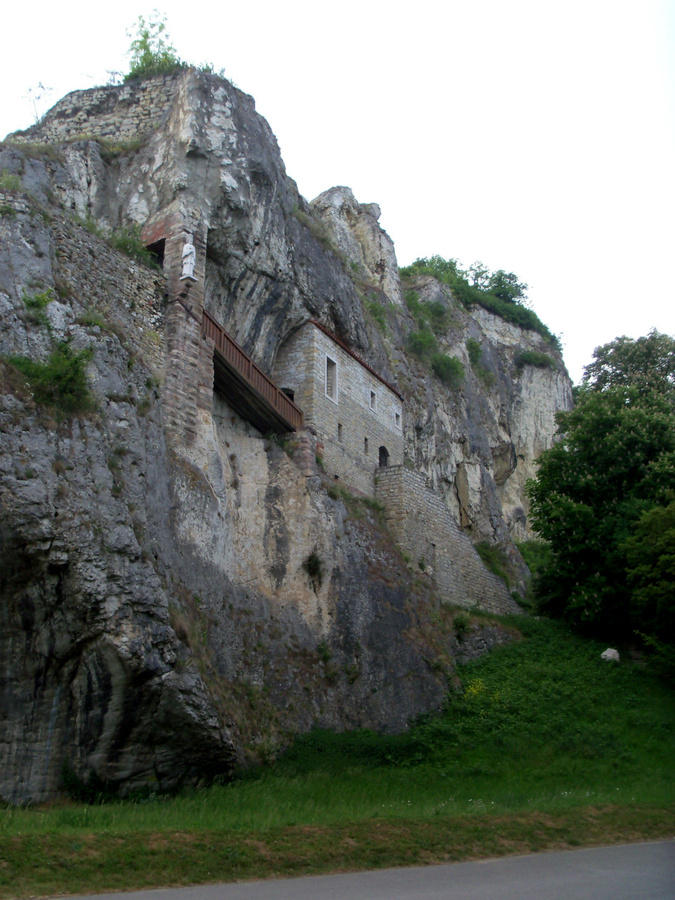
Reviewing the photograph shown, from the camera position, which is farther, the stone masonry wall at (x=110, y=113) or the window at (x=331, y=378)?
the window at (x=331, y=378)

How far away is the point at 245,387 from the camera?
2134cm

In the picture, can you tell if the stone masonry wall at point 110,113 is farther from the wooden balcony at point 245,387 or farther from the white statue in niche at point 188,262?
the wooden balcony at point 245,387

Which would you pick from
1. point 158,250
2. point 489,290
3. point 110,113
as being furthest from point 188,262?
point 489,290

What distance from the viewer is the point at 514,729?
20266mm

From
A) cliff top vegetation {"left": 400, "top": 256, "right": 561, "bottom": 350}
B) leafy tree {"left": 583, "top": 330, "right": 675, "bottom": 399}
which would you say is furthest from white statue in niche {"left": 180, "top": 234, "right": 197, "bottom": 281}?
cliff top vegetation {"left": 400, "top": 256, "right": 561, "bottom": 350}

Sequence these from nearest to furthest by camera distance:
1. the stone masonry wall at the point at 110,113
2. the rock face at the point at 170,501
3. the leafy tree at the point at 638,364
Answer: the rock face at the point at 170,501 < the stone masonry wall at the point at 110,113 < the leafy tree at the point at 638,364

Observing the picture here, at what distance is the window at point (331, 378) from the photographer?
27812 mm

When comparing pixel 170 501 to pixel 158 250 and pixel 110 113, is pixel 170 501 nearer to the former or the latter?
pixel 158 250

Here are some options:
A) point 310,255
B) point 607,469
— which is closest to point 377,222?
point 310,255

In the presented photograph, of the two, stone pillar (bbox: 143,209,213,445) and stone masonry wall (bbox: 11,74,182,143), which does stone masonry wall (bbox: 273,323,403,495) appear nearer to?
stone pillar (bbox: 143,209,213,445)

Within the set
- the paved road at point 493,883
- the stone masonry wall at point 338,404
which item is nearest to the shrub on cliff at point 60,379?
the paved road at point 493,883

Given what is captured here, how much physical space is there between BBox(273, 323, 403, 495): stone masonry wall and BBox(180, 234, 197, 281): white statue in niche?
7.13 meters

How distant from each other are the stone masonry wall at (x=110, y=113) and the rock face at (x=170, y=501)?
0.28 ft

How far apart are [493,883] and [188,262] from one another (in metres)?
15.0
